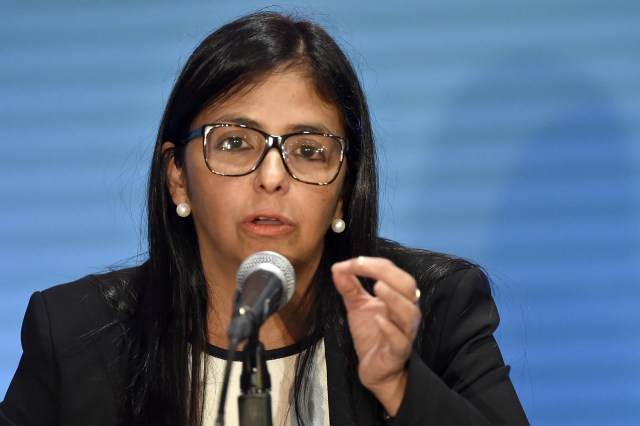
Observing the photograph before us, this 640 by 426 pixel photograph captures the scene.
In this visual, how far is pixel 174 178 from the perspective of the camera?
234 centimetres

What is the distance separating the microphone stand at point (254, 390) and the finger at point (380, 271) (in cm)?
21

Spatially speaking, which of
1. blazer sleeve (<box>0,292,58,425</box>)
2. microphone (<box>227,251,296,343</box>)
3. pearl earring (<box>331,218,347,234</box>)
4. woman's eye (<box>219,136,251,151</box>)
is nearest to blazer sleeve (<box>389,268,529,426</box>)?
pearl earring (<box>331,218,347,234</box>)

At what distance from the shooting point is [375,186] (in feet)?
7.70

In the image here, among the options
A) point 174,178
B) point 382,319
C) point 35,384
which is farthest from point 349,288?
point 35,384

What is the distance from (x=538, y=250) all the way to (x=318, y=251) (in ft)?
2.83

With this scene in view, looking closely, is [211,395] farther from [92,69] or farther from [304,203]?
[92,69]

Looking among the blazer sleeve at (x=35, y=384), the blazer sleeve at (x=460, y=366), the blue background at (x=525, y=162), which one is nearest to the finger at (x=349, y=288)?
the blazer sleeve at (x=460, y=366)

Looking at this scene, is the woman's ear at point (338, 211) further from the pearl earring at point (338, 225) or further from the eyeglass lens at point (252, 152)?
the eyeglass lens at point (252, 152)

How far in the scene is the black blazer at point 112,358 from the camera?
2119 mm

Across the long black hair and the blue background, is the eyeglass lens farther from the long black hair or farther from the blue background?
the blue background

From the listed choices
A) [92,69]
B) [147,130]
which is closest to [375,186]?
[147,130]

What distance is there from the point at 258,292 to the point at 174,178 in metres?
0.96

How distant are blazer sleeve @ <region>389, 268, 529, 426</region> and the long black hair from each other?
194mm

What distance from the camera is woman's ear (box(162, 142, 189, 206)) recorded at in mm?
2318
